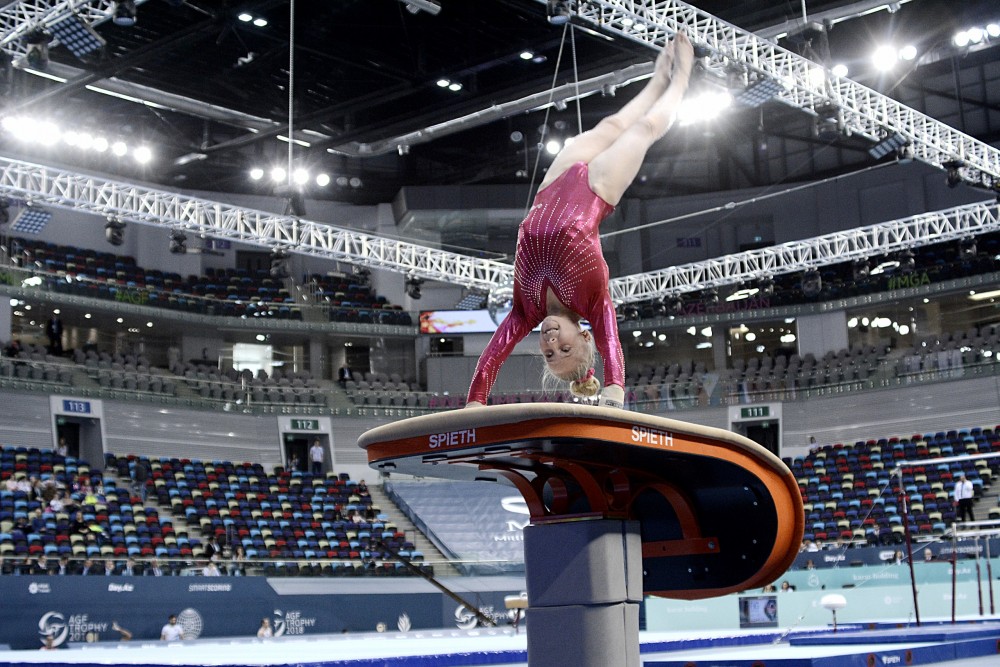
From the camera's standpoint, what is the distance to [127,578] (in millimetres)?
17016

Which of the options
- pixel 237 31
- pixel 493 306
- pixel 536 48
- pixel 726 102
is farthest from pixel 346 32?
pixel 726 102

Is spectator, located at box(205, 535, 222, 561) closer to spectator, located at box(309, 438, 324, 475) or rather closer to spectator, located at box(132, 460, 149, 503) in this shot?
spectator, located at box(132, 460, 149, 503)

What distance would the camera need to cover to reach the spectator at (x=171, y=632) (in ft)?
54.6

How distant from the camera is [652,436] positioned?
11.4 ft

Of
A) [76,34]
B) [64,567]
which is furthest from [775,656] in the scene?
[76,34]

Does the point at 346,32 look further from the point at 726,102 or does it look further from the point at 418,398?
the point at 418,398

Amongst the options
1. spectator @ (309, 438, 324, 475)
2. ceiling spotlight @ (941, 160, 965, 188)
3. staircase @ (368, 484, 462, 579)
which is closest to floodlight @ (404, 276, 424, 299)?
spectator @ (309, 438, 324, 475)

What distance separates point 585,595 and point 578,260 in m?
1.71

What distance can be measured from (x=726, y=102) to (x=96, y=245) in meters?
21.2

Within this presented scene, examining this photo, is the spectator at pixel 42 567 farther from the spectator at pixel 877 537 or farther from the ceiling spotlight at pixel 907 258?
the ceiling spotlight at pixel 907 258

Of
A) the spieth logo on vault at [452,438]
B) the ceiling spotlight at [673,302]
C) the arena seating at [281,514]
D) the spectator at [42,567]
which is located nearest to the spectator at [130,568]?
the spectator at [42,567]

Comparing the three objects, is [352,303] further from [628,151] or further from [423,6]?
[628,151]

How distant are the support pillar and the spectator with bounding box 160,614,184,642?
1454cm

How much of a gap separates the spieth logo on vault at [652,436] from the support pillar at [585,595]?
0.36 metres
